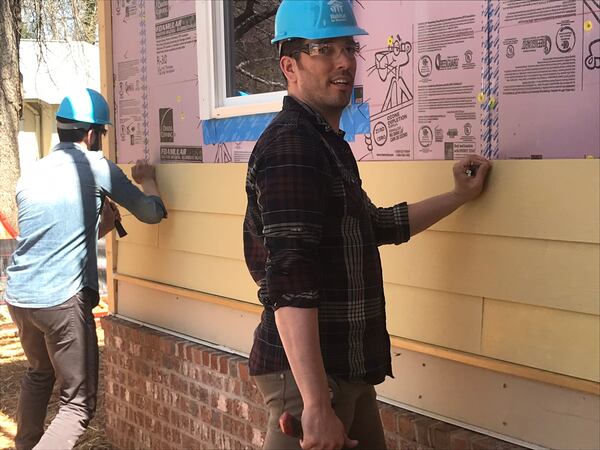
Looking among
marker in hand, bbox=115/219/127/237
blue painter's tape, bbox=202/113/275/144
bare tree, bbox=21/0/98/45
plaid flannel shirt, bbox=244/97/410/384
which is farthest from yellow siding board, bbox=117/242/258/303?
bare tree, bbox=21/0/98/45

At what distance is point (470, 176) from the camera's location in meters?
2.92

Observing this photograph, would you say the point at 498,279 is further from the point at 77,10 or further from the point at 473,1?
the point at 77,10

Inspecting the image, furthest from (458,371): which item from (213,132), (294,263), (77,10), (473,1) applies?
(77,10)

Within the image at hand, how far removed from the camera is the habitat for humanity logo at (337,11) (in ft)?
8.15

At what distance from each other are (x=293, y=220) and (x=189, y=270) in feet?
8.52

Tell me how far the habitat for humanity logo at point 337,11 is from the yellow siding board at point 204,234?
1884mm

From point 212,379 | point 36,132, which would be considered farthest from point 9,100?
point 36,132

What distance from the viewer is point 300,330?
7.36 ft

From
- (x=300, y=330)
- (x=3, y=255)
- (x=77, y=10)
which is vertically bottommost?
(x=3, y=255)

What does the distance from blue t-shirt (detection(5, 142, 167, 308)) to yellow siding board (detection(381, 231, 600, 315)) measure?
1.91 m

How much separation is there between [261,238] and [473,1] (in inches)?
47.9

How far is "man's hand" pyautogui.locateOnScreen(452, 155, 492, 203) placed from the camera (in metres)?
2.89

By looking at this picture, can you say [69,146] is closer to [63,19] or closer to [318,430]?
[318,430]

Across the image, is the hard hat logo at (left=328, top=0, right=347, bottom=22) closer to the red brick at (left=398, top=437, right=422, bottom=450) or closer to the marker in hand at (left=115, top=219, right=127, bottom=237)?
the red brick at (left=398, top=437, right=422, bottom=450)
